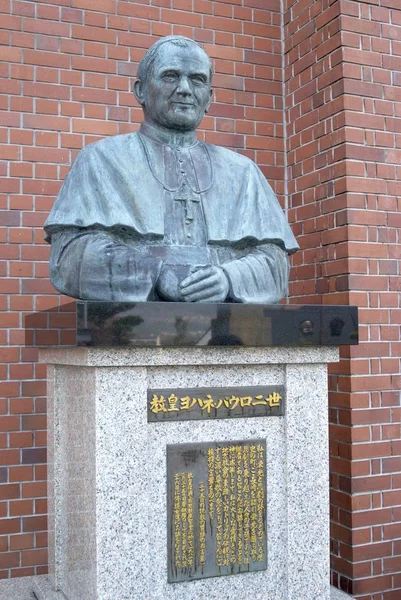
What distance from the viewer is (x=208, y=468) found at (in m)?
2.70

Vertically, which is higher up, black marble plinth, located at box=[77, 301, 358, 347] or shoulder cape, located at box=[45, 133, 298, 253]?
shoulder cape, located at box=[45, 133, 298, 253]

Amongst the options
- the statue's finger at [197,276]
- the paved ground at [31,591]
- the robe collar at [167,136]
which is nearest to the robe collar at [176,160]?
the robe collar at [167,136]

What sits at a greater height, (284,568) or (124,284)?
(124,284)

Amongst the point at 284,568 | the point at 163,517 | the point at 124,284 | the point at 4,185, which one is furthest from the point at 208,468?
the point at 4,185

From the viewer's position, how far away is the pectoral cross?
2.99 meters

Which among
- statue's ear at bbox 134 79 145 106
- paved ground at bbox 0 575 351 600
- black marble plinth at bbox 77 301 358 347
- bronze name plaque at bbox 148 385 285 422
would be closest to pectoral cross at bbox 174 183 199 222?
statue's ear at bbox 134 79 145 106

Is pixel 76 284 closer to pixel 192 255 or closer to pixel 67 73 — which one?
pixel 192 255

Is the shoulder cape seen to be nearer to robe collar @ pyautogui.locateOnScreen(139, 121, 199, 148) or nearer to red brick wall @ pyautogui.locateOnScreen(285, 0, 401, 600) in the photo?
robe collar @ pyautogui.locateOnScreen(139, 121, 199, 148)

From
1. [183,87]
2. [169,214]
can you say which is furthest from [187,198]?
[183,87]

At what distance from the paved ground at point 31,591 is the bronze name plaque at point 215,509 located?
0.70 metres

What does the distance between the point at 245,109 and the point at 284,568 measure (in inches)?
112

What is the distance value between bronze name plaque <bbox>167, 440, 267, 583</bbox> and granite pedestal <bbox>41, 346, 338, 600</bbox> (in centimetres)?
3

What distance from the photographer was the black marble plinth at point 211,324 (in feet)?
8.00

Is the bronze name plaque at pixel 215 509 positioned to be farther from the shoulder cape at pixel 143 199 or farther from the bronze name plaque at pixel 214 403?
the shoulder cape at pixel 143 199
